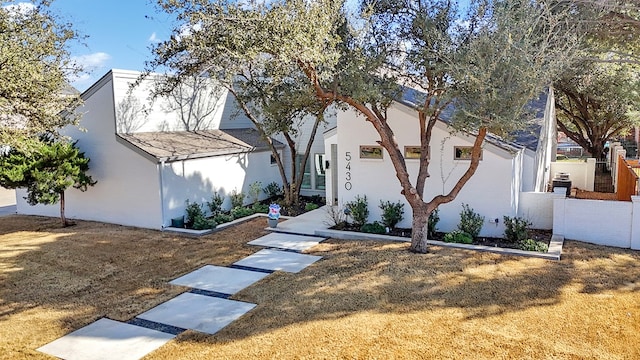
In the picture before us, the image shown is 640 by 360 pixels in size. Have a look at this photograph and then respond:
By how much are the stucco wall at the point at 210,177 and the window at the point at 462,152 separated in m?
8.47

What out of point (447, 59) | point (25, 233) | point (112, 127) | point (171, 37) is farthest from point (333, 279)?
point (25, 233)

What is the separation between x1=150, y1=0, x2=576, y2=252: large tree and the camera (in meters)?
8.09

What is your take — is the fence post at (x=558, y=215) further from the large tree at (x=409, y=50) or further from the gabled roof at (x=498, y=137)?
the large tree at (x=409, y=50)

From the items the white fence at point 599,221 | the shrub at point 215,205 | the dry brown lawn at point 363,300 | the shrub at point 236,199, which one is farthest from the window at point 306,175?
the white fence at point 599,221

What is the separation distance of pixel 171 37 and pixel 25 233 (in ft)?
26.8

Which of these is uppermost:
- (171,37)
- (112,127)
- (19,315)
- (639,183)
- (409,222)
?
(171,37)

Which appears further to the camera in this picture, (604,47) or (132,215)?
(132,215)

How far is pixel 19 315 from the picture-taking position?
739 centimetres

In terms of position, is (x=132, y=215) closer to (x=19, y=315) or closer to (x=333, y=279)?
(x=19, y=315)

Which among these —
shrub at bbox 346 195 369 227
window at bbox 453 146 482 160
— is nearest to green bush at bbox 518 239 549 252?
window at bbox 453 146 482 160

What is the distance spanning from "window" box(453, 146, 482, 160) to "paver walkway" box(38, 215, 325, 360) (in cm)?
484

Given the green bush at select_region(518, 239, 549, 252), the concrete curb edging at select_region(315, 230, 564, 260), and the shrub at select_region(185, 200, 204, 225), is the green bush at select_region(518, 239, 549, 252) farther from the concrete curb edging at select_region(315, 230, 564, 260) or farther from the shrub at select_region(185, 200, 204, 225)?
the shrub at select_region(185, 200, 204, 225)

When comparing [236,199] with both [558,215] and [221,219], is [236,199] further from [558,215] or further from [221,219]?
[558,215]

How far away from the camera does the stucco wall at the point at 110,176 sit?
13656 millimetres
